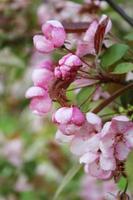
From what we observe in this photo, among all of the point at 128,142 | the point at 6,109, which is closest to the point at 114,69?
the point at 128,142

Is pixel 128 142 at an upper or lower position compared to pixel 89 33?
lower

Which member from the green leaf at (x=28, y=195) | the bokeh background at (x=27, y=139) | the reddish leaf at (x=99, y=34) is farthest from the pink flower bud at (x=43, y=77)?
the green leaf at (x=28, y=195)

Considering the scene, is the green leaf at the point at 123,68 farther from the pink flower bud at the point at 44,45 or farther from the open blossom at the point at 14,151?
the open blossom at the point at 14,151

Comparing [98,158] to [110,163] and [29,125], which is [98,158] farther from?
[29,125]

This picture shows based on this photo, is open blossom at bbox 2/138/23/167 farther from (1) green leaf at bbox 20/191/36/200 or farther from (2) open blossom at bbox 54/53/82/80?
(2) open blossom at bbox 54/53/82/80

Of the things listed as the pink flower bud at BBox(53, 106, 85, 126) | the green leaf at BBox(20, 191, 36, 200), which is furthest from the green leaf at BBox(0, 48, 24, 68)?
the pink flower bud at BBox(53, 106, 85, 126)
